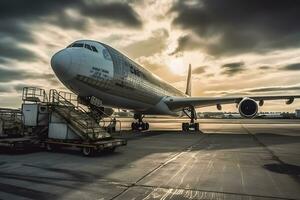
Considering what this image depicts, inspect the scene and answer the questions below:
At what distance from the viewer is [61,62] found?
48.2 feet

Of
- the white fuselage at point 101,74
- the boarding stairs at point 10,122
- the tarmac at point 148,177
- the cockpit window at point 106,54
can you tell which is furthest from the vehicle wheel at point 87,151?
the cockpit window at point 106,54

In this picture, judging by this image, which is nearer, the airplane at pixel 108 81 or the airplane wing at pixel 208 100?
the airplane at pixel 108 81

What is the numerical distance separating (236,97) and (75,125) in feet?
57.1

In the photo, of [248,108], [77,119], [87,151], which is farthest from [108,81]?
[248,108]

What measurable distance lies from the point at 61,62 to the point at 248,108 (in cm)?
1620

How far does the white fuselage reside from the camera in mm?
15066

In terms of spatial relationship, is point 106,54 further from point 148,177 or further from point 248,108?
point 248,108

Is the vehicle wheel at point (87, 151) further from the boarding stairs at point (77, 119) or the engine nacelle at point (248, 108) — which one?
the engine nacelle at point (248, 108)

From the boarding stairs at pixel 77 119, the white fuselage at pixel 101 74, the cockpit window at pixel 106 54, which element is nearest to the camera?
the boarding stairs at pixel 77 119

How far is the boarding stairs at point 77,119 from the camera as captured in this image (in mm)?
12426

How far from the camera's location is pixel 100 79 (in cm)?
1672

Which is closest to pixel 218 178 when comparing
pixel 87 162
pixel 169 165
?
pixel 169 165

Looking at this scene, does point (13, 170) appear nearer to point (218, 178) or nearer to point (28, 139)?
point (28, 139)

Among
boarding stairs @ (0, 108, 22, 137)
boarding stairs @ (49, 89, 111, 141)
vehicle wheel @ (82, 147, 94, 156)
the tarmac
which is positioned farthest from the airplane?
the tarmac
